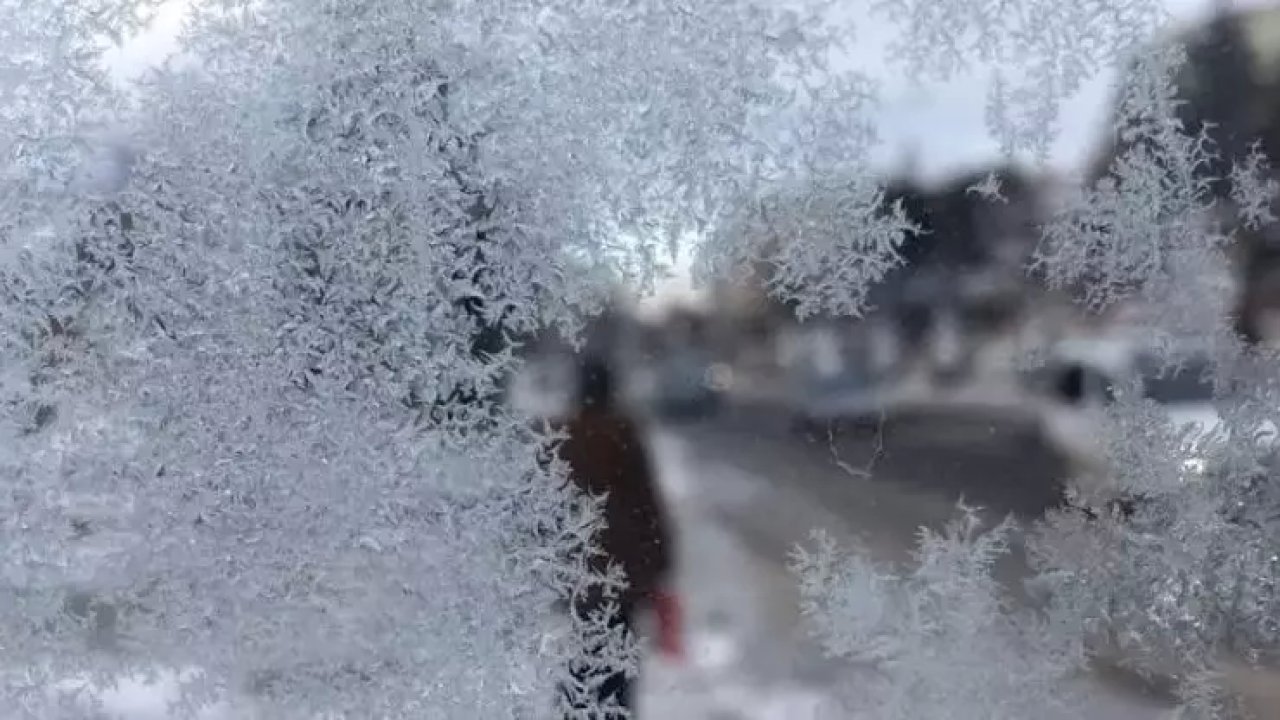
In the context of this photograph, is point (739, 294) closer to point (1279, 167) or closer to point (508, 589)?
point (508, 589)

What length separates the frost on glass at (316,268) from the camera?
1.26 metres

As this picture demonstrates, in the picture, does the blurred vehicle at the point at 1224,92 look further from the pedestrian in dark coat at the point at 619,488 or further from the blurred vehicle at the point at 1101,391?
the pedestrian in dark coat at the point at 619,488

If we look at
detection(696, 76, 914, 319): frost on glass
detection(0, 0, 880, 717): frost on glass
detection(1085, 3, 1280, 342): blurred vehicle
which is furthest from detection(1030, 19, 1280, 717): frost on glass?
detection(0, 0, 880, 717): frost on glass

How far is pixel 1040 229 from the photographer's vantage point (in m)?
1.28

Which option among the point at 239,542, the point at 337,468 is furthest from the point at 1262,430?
the point at 239,542

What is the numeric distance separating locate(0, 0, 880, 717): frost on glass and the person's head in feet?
0.19

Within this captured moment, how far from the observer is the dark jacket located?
1.30 meters

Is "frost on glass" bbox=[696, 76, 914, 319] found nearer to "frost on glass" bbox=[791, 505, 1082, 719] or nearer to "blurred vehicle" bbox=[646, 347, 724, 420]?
"blurred vehicle" bbox=[646, 347, 724, 420]

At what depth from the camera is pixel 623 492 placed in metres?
1.32

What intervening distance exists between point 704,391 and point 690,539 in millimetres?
174

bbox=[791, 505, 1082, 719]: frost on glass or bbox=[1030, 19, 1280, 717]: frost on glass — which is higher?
bbox=[1030, 19, 1280, 717]: frost on glass

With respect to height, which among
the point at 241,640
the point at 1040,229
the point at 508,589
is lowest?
the point at 241,640

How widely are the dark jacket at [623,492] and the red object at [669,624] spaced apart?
0.05 ft

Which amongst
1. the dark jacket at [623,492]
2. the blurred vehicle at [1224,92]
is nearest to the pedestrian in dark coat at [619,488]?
the dark jacket at [623,492]
